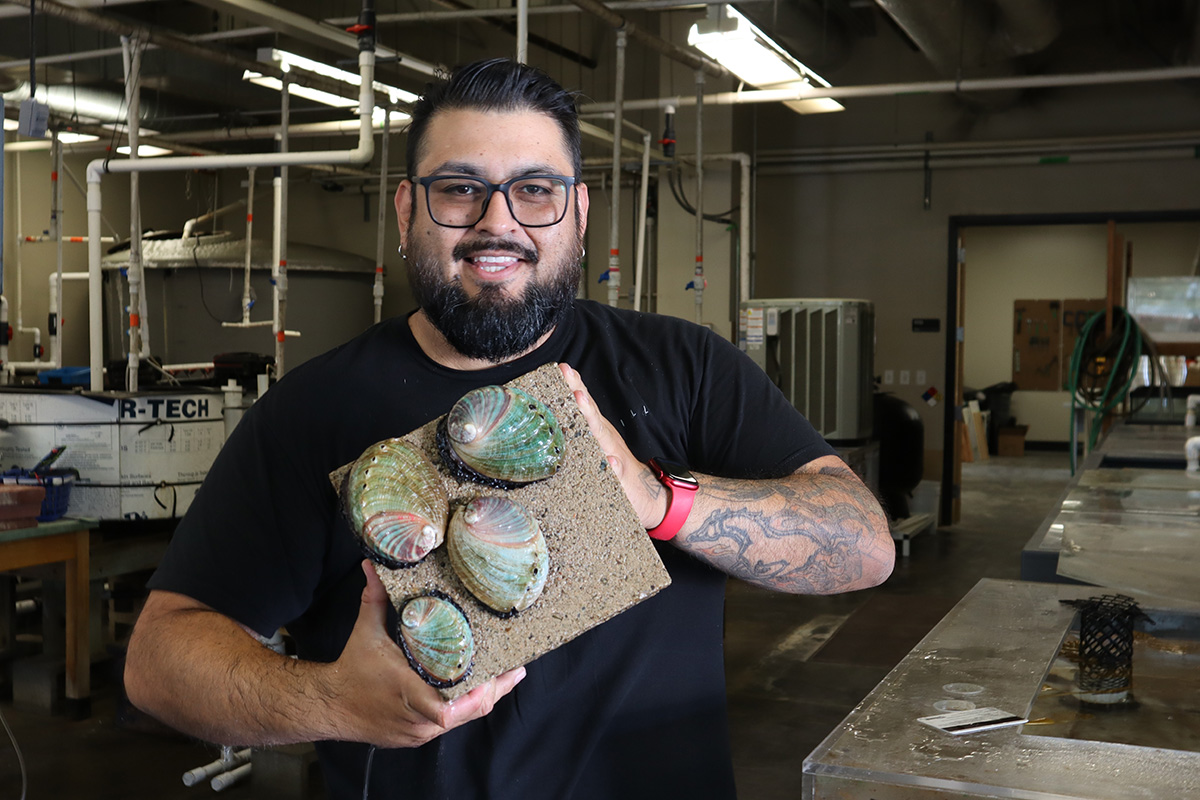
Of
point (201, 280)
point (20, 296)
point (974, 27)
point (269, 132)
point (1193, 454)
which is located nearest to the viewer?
point (1193, 454)

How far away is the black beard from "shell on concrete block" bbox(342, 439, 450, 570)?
0.25 m

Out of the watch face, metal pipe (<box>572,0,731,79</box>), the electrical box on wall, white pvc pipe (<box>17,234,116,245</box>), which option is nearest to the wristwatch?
the watch face

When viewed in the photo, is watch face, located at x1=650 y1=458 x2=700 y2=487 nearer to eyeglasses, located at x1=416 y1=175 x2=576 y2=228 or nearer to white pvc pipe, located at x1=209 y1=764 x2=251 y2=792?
eyeglasses, located at x1=416 y1=175 x2=576 y2=228

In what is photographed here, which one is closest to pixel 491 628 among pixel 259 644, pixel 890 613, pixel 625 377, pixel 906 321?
pixel 259 644

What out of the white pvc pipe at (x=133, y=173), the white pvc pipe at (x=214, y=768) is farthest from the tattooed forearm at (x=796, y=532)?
the white pvc pipe at (x=133, y=173)

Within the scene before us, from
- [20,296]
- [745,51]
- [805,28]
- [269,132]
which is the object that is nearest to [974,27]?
[805,28]

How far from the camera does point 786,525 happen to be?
1092 mm

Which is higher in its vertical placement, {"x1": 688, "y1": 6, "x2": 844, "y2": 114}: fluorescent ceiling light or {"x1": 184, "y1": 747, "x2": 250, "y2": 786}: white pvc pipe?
{"x1": 688, "y1": 6, "x2": 844, "y2": 114}: fluorescent ceiling light

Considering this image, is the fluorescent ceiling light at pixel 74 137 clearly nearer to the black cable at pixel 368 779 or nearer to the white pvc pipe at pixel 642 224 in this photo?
the white pvc pipe at pixel 642 224

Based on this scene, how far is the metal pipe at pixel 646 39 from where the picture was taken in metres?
4.27

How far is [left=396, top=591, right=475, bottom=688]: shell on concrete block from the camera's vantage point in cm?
83

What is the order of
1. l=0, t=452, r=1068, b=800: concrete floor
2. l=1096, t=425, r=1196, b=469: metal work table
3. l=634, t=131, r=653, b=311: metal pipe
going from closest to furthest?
1. l=0, t=452, r=1068, b=800: concrete floor
2. l=1096, t=425, r=1196, b=469: metal work table
3. l=634, t=131, r=653, b=311: metal pipe

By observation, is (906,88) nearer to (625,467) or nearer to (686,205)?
(686,205)

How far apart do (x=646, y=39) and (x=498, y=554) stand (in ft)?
14.4
